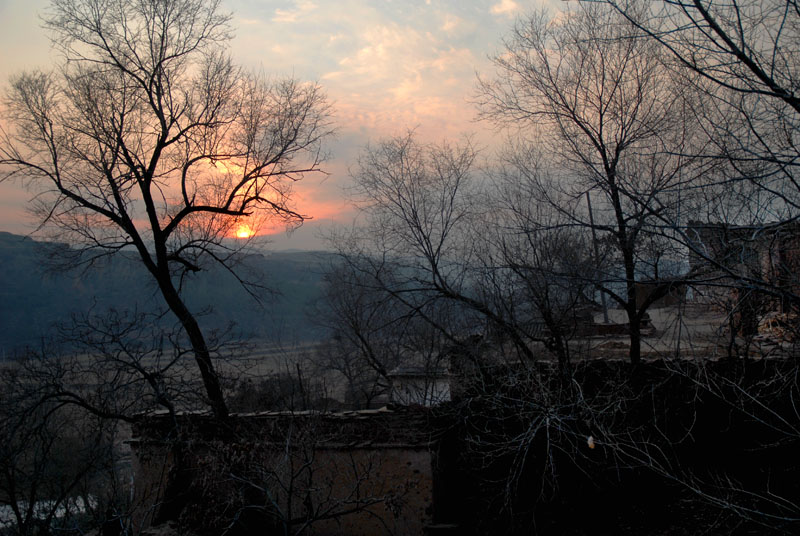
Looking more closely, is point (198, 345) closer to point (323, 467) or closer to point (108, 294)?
point (323, 467)

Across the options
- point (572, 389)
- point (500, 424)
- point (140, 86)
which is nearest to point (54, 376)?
point (140, 86)

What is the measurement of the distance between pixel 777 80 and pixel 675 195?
2.41 metres

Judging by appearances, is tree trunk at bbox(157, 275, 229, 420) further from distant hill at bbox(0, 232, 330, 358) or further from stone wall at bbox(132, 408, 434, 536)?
distant hill at bbox(0, 232, 330, 358)

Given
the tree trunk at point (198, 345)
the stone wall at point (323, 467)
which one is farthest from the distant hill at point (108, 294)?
the stone wall at point (323, 467)

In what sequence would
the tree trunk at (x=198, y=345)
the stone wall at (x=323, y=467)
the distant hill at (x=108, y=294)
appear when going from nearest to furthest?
the stone wall at (x=323, y=467) < the tree trunk at (x=198, y=345) < the distant hill at (x=108, y=294)

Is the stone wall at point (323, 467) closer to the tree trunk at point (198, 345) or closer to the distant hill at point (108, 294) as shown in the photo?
the tree trunk at point (198, 345)

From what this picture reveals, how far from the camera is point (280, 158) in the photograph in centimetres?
1148

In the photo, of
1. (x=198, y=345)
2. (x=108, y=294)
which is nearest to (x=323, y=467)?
(x=198, y=345)

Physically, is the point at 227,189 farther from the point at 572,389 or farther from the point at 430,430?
the point at 572,389

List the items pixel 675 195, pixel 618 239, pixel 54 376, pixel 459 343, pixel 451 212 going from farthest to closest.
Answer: pixel 451 212
pixel 459 343
pixel 54 376
pixel 618 239
pixel 675 195

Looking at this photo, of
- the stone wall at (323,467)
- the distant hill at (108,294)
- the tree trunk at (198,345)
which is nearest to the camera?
the stone wall at (323,467)

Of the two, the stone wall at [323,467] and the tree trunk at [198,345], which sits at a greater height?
the tree trunk at [198,345]

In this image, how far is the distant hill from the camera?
12406mm

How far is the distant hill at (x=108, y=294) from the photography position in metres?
12.4
